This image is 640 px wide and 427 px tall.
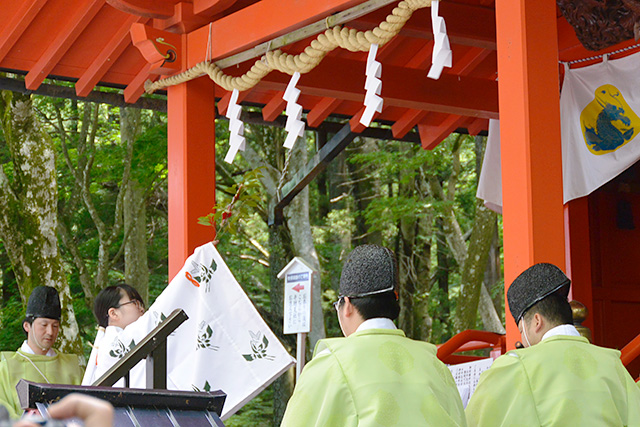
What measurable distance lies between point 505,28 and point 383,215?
995cm

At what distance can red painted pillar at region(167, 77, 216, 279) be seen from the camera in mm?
5203

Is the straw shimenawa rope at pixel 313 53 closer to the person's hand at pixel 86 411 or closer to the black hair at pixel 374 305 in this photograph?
the black hair at pixel 374 305

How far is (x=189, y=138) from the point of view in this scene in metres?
5.25

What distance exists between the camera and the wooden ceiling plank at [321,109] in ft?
22.2

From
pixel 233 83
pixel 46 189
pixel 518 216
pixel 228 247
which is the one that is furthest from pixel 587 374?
pixel 228 247

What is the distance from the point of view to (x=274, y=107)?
6.61 metres

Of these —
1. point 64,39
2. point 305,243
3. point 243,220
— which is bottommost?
point 305,243

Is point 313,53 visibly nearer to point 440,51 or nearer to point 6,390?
point 440,51

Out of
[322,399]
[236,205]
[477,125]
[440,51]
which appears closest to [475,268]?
[477,125]

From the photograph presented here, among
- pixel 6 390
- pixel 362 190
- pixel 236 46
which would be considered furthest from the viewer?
pixel 362 190

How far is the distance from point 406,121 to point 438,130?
286 millimetres

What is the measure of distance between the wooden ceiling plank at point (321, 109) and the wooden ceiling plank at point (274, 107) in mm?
263

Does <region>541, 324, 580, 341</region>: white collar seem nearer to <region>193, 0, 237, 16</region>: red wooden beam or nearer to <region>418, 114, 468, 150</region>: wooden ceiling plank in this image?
<region>193, 0, 237, 16</region>: red wooden beam

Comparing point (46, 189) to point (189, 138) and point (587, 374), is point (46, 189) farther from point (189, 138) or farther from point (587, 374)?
point (587, 374)
